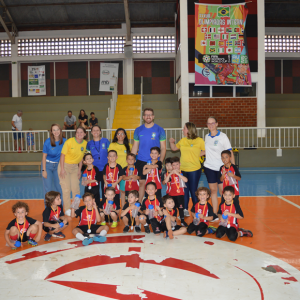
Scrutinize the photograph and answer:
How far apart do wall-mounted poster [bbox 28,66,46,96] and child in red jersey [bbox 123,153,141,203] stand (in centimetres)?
1725

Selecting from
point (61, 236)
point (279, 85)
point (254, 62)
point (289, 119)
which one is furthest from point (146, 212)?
point (279, 85)

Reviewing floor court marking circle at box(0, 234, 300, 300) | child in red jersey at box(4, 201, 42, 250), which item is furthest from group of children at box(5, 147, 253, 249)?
floor court marking circle at box(0, 234, 300, 300)

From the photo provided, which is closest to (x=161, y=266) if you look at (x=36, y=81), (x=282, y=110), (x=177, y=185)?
(x=177, y=185)

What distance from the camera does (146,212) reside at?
16.4 ft

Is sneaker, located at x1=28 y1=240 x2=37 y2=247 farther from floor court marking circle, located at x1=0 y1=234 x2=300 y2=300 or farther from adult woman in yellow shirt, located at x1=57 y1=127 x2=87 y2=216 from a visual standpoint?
adult woman in yellow shirt, located at x1=57 y1=127 x2=87 y2=216

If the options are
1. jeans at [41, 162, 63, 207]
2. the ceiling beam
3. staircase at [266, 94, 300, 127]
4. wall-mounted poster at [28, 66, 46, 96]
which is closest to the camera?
jeans at [41, 162, 63, 207]

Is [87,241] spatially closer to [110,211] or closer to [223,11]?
[110,211]

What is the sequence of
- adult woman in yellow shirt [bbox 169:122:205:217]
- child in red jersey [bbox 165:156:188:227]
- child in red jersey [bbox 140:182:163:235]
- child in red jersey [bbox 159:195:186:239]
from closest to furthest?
child in red jersey [bbox 159:195:186:239] → child in red jersey [bbox 140:182:163:235] → child in red jersey [bbox 165:156:188:227] → adult woman in yellow shirt [bbox 169:122:205:217]

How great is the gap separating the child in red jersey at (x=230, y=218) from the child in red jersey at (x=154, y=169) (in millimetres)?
1231

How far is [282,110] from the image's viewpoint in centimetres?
1670

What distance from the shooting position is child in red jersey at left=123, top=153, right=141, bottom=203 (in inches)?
225

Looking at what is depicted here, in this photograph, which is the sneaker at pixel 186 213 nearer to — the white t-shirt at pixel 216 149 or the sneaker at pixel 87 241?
the white t-shirt at pixel 216 149

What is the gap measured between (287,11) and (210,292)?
2110 cm

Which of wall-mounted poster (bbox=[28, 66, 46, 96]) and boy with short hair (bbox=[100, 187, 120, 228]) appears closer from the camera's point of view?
boy with short hair (bbox=[100, 187, 120, 228])
